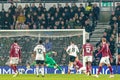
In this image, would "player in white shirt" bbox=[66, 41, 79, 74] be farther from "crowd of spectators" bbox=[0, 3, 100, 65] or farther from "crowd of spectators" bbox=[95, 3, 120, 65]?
"crowd of spectators" bbox=[0, 3, 100, 65]

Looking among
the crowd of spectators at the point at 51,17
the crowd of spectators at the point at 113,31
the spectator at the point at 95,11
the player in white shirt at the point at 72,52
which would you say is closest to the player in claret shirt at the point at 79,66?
the player in white shirt at the point at 72,52

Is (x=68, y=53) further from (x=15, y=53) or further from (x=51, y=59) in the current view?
(x=15, y=53)

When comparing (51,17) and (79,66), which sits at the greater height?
(51,17)

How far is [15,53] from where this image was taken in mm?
36844

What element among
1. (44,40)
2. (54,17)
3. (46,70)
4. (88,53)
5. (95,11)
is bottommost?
(46,70)

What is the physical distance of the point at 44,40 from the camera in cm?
4175

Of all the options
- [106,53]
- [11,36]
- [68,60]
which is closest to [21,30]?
[11,36]

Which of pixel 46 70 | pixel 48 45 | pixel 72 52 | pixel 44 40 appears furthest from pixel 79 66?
pixel 44 40

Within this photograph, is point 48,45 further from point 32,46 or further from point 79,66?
point 79,66

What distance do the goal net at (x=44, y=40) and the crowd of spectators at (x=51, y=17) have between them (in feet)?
6.96

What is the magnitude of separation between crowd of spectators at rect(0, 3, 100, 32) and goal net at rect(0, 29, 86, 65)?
2.12 metres

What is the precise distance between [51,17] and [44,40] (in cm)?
268

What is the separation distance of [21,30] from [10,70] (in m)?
2.48

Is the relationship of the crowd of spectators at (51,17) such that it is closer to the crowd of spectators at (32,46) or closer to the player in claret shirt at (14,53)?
the crowd of spectators at (32,46)
